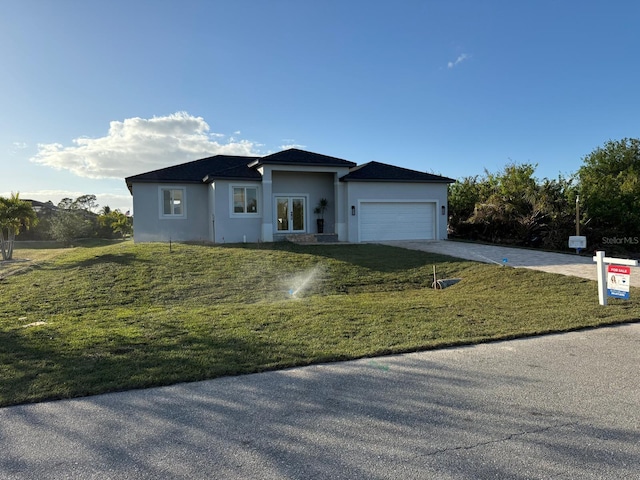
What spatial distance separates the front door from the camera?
810 inches

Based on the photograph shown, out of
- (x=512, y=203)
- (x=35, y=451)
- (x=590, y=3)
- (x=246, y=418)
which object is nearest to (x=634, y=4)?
(x=590, y=3)

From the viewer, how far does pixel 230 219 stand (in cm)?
1919

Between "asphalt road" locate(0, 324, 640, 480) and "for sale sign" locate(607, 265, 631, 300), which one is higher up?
"for sale sign" locate(607, 265, 631, 300)

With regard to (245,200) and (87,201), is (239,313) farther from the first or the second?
(87,201)

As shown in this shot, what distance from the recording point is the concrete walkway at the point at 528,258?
11.4 meters

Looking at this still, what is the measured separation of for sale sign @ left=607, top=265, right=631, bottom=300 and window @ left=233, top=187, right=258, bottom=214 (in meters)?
14.8

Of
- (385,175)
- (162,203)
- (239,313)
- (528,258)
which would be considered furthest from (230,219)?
(528,258)

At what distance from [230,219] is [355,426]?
54.6 ft

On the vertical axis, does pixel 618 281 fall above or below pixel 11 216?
below

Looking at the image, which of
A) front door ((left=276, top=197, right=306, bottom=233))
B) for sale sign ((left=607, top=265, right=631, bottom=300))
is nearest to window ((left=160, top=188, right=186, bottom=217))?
front door ((left=276, top=197, right=306, bottom=233))

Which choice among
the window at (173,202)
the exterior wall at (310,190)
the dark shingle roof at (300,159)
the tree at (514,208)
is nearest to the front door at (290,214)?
the exterior wall at (310,190)

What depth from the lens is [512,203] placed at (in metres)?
22.3

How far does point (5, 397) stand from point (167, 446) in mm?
2025

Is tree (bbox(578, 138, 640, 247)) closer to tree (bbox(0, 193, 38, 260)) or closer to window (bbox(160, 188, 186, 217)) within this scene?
window (bbox(160, 188, 186, 217))
